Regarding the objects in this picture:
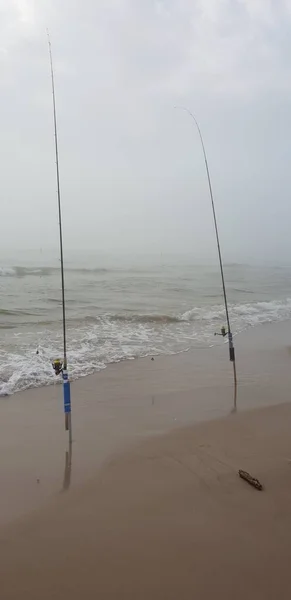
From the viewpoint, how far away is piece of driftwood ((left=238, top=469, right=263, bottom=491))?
2.89 m

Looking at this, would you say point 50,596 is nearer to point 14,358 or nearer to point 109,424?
point 109,424

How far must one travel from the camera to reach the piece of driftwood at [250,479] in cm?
289

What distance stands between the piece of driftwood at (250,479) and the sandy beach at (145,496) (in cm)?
5

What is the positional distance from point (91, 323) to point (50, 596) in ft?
29.4

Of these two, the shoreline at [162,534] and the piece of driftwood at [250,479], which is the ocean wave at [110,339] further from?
the piece of driftwood at [250,479]

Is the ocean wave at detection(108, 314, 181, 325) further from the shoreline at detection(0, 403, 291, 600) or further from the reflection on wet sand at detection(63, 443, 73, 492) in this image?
the shoreline at detection(0, 403, 291, 600)

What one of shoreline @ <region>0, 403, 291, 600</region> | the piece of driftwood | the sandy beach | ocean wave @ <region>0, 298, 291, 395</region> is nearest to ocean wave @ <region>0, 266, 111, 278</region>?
ocean wave @ <region>0, 298, 291, 395</region>

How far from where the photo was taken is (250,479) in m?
2.97

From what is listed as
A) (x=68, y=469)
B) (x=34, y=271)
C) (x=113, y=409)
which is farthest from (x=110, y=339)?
(x=34, y=271)

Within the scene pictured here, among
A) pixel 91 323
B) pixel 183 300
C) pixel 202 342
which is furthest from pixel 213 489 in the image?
pixel 183 300

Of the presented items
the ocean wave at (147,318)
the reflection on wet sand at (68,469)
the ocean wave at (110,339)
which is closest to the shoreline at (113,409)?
the reflection on wet sand at (68,469)

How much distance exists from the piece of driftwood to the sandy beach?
0.05 meters

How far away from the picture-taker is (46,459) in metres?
3.42

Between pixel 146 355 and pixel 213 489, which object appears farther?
pixel 146 355
